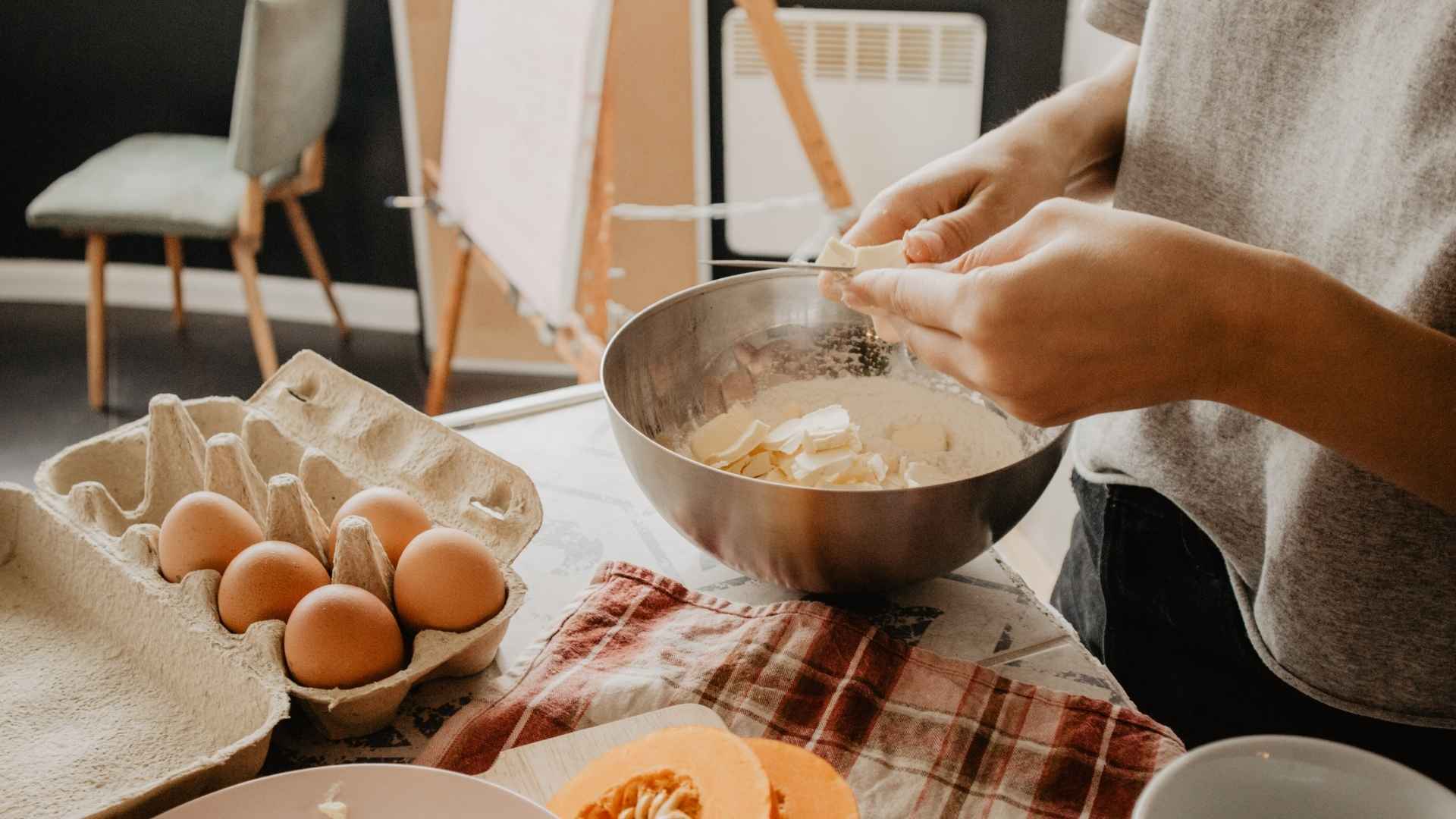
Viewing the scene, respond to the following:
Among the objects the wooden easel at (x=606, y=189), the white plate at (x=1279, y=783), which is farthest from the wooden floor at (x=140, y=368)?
the white plate at (x=1279, y=783)

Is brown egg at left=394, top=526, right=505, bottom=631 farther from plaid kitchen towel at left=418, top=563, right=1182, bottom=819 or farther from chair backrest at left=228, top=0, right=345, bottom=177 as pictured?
chair backrest at left=228, top=0, right=345, bottom=177

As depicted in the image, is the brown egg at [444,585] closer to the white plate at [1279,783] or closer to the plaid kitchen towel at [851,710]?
the plaid kitchen towel at [851,710]

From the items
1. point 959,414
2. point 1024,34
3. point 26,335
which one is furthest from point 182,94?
point 959,414

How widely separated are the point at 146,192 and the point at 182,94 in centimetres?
66

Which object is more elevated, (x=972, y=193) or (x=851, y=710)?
(x=972, y=193)

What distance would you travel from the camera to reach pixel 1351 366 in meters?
0.63

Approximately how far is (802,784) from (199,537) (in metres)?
0.42

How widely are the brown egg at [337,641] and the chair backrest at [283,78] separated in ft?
7.04

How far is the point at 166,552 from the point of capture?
75 cm

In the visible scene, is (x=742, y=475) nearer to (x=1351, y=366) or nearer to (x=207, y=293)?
(x=1351, y=366)

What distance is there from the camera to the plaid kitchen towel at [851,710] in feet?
2.24

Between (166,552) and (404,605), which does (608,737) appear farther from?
(166,552)

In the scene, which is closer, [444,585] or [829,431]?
[444,585]

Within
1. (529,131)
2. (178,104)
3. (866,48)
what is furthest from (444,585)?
(178,104)
